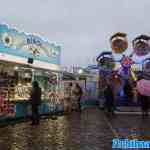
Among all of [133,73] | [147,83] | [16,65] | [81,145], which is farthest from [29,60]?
[133,73]

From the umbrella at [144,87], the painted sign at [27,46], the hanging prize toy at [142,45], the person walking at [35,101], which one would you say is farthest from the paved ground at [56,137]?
the hanging prize toy at [142,45]

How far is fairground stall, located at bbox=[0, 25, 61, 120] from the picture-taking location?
68.4ft

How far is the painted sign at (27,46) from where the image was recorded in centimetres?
2091

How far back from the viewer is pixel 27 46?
23.8 meters

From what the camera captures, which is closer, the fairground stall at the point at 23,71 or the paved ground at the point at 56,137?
the paved ground at the point at 56,137

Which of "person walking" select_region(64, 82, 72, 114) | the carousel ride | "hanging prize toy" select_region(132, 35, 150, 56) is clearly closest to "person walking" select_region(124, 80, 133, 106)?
the carousel ride

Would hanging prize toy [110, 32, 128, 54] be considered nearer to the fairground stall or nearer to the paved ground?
the fairground stall

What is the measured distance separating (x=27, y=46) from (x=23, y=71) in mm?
1517

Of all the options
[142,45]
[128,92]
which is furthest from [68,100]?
[142,45]

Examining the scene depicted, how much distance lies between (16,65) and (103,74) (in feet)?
63.7

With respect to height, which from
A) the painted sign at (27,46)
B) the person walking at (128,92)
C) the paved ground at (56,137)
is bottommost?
the paved ground at (56,137)

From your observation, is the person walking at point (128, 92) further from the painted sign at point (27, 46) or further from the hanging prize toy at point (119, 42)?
the painted sign at point (27, 46)

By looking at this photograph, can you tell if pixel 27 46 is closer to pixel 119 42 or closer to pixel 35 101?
pixel 35 101

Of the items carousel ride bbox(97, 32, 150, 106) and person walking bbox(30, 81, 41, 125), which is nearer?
person walking bbox(30, 81, 41, 125)
